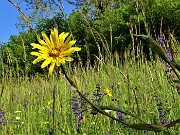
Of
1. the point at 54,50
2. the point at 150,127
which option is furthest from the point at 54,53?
the point at 150,127

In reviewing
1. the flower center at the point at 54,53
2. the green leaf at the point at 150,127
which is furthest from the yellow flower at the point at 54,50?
the green leaf at the point at 150,127

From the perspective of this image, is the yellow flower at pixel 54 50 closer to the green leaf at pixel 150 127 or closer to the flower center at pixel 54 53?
the flower center at pixel 54 53

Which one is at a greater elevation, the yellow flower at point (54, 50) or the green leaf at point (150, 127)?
the yellow flower at point (54, 50)

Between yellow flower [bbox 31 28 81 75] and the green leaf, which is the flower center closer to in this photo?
yellow flower [bbox 31 28 81 75]

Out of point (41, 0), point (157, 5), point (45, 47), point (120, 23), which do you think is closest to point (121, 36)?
point (120, 23)

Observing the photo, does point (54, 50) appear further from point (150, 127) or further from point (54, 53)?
point (150, 127)

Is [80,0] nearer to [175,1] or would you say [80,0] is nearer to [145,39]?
[175,1]

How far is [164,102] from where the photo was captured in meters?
3.03

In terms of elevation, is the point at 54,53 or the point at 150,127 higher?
the point at 54,53

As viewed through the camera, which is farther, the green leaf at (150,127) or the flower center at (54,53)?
the flower center at (54,53)

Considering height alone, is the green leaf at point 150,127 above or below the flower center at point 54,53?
below

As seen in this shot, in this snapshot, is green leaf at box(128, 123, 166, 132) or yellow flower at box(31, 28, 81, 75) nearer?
green leaf at box(128, 123, 166, 132)

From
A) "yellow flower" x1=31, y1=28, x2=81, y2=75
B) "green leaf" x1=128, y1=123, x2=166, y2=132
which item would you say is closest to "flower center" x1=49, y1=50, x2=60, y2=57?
"yellow flower" x1=31, y1=28, x2=81, y2=75

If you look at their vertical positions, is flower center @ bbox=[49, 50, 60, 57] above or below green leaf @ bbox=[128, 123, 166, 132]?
above
